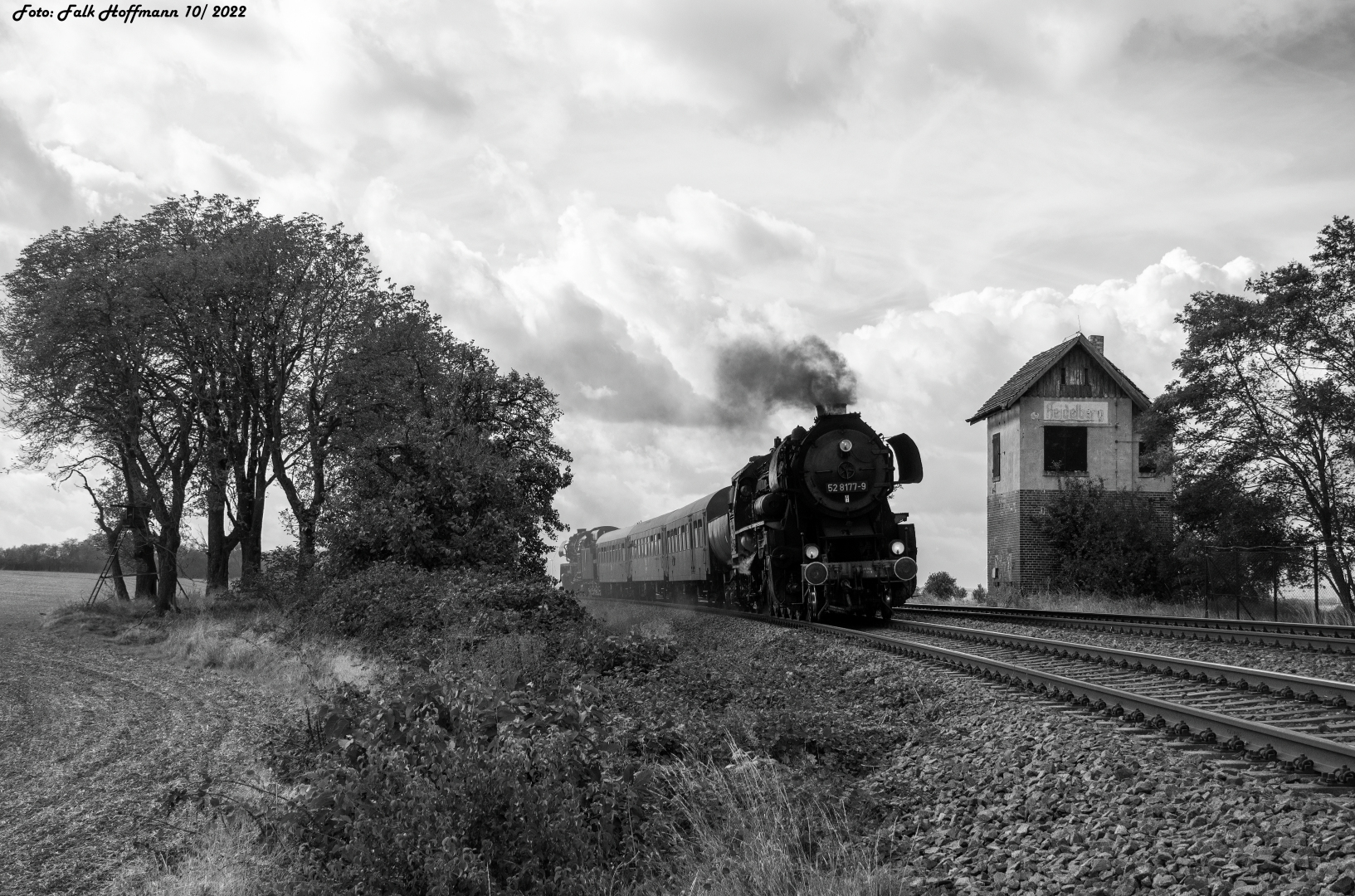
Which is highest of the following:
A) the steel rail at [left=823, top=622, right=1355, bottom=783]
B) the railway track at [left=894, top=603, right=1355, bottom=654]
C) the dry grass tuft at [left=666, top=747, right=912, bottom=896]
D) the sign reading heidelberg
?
the sign reading heidelberg

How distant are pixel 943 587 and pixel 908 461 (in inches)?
687

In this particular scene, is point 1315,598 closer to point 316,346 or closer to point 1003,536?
point 1003,536

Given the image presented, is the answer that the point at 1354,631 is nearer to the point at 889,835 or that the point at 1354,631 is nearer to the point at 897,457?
the point at 897,457

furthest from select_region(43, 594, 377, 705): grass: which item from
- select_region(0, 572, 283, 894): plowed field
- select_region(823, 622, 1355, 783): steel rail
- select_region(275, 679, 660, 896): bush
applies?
select_region(823, 622, 1355, 783): steel rail

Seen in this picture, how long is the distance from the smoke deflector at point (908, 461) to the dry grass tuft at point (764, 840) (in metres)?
12.2

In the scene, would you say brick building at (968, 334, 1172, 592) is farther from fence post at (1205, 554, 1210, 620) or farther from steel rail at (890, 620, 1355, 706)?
steel rail at (890, 620, 1355, 706)

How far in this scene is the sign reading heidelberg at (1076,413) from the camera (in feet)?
109

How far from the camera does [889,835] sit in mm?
6168

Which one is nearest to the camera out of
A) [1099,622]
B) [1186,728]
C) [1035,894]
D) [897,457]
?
[1035,894]

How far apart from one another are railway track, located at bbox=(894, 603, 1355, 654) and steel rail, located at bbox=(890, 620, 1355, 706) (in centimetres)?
203

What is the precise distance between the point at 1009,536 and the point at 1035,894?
2907 cm

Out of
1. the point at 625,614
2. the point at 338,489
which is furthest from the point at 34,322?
the point at 625,614

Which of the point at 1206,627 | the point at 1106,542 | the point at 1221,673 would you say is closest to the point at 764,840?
the point at 1221,673

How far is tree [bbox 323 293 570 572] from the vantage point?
75.0 ft
